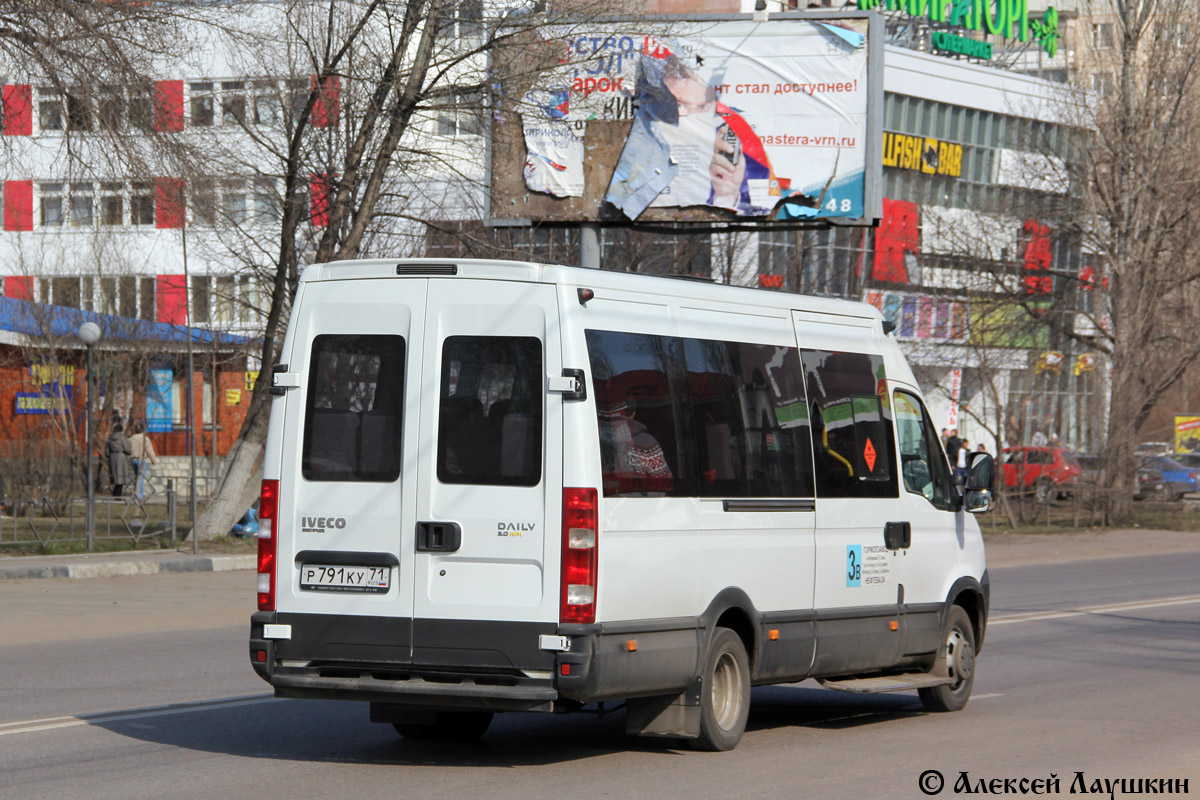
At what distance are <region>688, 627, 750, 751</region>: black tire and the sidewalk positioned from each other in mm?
13409

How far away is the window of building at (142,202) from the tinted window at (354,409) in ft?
37.3

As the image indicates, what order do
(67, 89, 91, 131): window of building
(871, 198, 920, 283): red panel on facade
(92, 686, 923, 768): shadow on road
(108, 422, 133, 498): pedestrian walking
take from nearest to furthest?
1. (92, 686, 923, 768): shadow on road
2. (67, 89, 91, 131): window of building
3. (108, 422, 133, 498): pedestrian walking
4. (871, 198, 920, 283): red panel on facade

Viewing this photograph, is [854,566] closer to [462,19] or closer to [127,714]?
[127,714]

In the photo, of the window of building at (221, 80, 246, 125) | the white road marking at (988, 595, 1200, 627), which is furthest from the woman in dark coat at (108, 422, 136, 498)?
the white road marking at (988, 595, 1200, 627)

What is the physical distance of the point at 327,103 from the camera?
2428cm

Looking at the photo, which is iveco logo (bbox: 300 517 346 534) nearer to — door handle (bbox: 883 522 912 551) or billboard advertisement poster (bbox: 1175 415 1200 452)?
door handle (bbox: 883 522 912 551)

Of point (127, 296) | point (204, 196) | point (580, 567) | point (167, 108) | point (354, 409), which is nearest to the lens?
point (580, 567)

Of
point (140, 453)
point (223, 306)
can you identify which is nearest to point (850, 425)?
point (140, 453)

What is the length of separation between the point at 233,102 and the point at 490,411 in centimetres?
2027

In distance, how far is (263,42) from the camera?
1967 centimetres

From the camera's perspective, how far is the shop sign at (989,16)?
60594 mm

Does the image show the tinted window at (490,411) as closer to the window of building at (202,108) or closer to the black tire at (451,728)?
the black tire at (451,728)

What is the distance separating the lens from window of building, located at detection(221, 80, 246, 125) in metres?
24.9

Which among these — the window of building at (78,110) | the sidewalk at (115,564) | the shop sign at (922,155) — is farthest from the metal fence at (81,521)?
the shop sign at (922,155)
